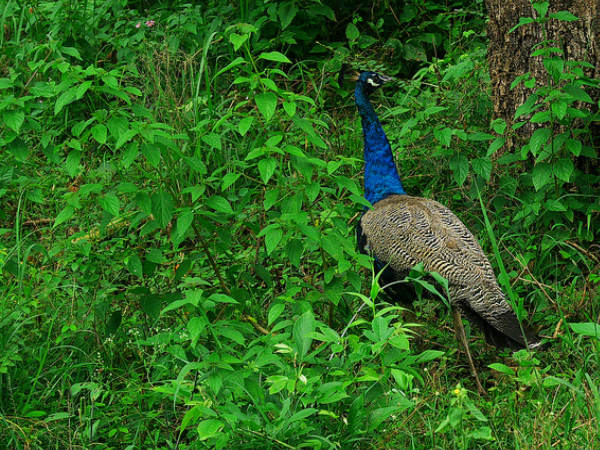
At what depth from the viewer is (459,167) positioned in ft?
15.8

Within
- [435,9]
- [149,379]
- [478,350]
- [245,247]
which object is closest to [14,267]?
[149,379]

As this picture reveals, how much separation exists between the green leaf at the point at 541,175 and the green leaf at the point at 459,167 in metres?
0.43

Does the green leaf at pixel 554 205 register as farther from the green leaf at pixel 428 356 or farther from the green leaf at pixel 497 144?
the green leaf at pixel 428 356

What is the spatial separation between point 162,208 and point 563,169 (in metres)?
2.05

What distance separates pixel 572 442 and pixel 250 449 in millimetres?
1074

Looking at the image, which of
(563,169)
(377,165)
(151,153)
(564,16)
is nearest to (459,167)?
(377,165)

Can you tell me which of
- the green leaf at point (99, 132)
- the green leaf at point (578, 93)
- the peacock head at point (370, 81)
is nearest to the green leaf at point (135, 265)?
the green leaf at point (99, 132)

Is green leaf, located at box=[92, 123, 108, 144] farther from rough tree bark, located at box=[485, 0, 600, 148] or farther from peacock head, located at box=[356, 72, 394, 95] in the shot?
rough tree bark, located at box=[485, 0, 600, 148]

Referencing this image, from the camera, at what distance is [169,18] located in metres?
6.12

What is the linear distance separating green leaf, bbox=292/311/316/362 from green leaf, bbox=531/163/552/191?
75.1 inches

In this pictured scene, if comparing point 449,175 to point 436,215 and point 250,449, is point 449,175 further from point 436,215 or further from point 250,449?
point 250,449

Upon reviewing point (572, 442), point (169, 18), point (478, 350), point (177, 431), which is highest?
point (169, 18)

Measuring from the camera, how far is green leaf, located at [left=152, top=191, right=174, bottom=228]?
354cm

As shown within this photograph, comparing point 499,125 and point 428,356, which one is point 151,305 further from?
point 499,125
